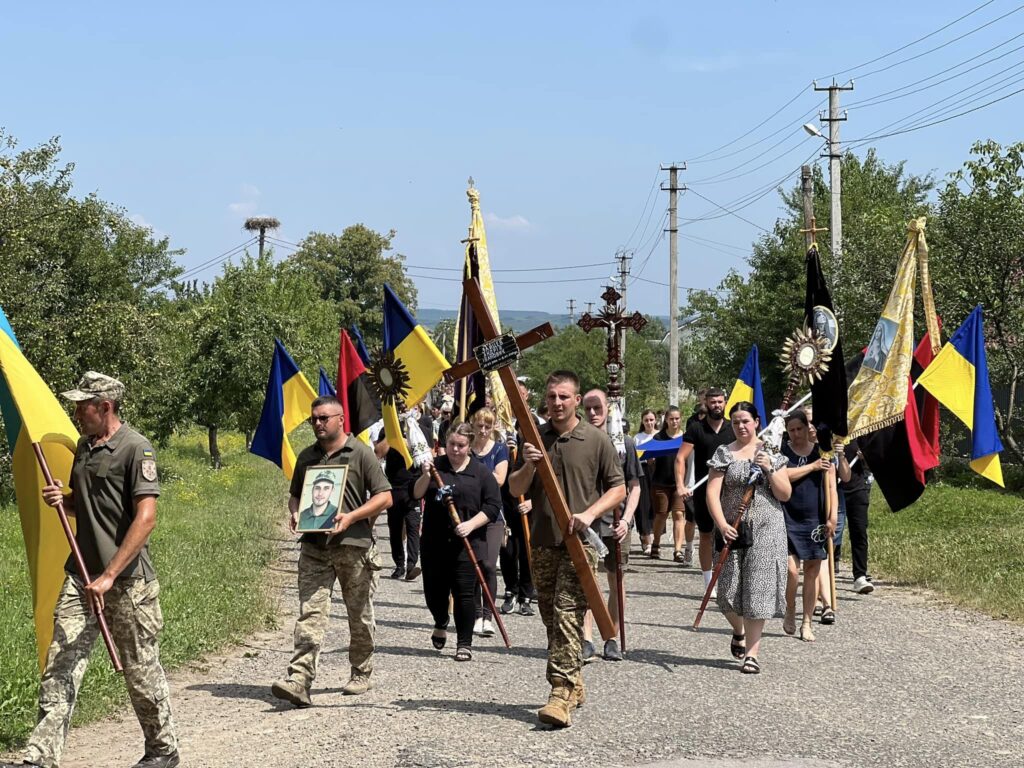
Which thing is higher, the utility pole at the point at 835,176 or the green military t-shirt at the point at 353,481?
the utility pole at the point at 835,176

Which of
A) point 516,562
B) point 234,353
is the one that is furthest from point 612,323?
point 234,353

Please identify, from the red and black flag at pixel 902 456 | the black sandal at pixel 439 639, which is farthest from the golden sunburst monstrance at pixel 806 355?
the black sandal at pixel 439 639

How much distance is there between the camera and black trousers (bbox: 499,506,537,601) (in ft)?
40.4

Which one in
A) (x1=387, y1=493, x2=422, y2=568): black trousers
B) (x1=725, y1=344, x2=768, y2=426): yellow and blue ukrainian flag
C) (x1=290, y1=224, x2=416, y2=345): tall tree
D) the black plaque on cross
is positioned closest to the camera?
(x1=387, y1=493, x2=422, y2=568): black trousers

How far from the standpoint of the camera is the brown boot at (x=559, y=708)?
7461 mm

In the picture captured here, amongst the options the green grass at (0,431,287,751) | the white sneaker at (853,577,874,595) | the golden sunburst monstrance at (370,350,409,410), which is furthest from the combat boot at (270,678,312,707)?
the white sneaker at (853,577,874,595)

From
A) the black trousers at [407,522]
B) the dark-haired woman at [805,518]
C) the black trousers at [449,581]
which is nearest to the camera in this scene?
the black trousers at [449,581]

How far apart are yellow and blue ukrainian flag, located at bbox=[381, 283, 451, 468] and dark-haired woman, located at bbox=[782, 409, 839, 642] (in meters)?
3.26

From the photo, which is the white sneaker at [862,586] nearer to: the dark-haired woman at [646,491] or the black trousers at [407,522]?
the dark-haired woman at [646,491]

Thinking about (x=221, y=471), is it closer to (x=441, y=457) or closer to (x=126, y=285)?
(x=126, y=285)

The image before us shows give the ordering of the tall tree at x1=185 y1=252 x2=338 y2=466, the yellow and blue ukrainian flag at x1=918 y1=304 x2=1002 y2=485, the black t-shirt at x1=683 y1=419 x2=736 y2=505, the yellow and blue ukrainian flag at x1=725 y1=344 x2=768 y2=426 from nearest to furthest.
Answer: the black t-shirt at x1=683 y1=419 x2=736 y2=505 < the yellow and blue ukrainian flag at x1=918 y1=304 x2=1002 y2=485 < the yellow and blue ukrainian flag at x1=725 y1=344 x2=768 y2=426 < the tall tree at x1=185 y1=252 x2=338 y2=466

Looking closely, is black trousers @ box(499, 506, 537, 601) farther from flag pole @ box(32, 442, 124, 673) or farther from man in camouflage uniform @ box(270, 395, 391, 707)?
flag pole @ box(32, 442, 124, 673)

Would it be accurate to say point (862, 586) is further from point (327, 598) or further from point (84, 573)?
point (84, 573)

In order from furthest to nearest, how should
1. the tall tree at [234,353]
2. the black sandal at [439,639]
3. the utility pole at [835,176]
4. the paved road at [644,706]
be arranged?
the tall tree at [234,353], the utility pole at [835,176], the black sandal at [439,639], the paved road at [644,706]
